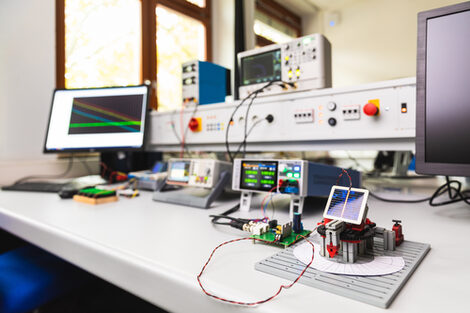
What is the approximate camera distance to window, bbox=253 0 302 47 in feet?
13.6

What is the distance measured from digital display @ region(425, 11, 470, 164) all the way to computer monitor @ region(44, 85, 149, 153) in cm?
121

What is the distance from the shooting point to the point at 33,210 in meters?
0.90

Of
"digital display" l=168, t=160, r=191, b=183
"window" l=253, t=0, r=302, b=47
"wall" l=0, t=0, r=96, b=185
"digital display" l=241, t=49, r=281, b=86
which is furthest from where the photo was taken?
"window" l=253, t=0, r=302, b=47

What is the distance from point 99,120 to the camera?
1.52 m

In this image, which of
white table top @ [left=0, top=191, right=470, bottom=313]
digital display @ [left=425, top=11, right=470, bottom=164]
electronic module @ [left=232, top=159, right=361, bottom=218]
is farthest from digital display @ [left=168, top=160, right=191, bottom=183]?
digital display @ [left=425, top=11, right=470, bottom=164]

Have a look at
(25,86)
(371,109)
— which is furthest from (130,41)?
(371,109)

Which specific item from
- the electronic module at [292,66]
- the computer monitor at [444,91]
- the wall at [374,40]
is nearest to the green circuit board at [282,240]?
the computer monitor at [444,91]

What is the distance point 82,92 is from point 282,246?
4.78ft

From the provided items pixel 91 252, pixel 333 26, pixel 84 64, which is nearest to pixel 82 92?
pixel 84 64

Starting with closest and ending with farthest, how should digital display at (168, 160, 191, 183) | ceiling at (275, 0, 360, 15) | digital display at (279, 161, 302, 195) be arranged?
digital display at (279, 161, 302, 195) < digital display at (168, 160, 191, 183) < ceiling at (275, 0, 360, 15)

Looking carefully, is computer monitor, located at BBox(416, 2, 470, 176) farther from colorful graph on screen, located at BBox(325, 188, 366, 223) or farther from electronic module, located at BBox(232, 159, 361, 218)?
colorful graph on screen, located at BBox(325, 188, 366, 223)

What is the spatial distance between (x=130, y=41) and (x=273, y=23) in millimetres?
2608

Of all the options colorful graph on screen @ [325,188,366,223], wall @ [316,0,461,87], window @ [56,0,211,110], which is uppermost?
wall @ [316,0,461,87]

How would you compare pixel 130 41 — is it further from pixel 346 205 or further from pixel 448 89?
pixel 346 205
